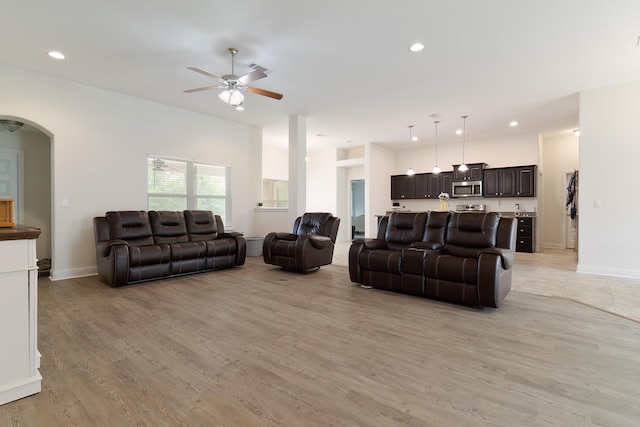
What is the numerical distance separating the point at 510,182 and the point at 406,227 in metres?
5.37

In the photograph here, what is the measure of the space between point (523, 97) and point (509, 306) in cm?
395

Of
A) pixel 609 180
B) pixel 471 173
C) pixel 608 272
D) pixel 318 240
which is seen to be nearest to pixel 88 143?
pixel 318 240

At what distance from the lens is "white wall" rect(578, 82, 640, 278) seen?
4.83 meters

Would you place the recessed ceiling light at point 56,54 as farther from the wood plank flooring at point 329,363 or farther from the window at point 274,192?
the window at point 274,192

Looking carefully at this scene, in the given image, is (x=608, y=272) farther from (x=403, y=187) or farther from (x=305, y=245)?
(x=403, y=187)

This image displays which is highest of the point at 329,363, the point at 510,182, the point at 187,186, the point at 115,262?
the point at 510,182

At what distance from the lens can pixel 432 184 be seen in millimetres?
9320

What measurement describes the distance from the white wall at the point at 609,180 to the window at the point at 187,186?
676 centimetres

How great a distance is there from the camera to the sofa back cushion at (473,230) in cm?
374

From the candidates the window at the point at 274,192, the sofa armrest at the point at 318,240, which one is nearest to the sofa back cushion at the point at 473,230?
the sofa armrest at the point at 318,240

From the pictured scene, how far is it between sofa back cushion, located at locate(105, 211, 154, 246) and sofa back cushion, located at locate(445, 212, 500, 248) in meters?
4.57

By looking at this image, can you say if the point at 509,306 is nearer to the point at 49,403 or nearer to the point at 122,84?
the point at 49,403

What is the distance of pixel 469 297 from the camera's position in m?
3.30

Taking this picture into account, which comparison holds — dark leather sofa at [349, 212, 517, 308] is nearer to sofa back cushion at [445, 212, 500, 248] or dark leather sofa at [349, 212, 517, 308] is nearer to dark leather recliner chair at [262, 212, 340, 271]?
sofa back cushion at [445, 212, 500, 248]
